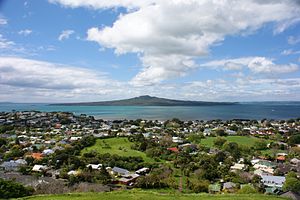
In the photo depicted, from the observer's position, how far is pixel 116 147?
23.5m

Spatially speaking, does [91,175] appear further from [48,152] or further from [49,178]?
[48,152]

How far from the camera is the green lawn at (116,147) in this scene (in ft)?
68.0

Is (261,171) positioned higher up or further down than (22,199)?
further down

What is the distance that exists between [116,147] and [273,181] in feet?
41.8

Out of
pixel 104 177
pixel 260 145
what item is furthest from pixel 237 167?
pixel 104 177

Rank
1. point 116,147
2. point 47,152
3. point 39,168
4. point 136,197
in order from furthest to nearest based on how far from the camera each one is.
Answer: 1. point 116,147
2. point 47,152
3. point 39,168
4. point 136,197

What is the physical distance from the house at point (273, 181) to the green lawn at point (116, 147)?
23.7ft

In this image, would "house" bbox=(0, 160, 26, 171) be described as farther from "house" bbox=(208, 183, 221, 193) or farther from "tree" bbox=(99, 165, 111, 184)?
"house" bbox=(208, 183, 221, 193)

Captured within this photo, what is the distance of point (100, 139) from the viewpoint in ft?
89.1

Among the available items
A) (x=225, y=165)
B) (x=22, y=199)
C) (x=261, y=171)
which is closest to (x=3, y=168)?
(x=22, y=199)

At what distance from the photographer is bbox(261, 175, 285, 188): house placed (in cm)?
1320

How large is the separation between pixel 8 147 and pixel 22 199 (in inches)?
691

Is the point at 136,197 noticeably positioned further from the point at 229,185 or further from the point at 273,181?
the point at 273,181

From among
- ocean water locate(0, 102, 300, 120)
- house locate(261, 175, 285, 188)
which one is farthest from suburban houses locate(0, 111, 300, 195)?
ocean water locate(0, 102, 300, 120)
